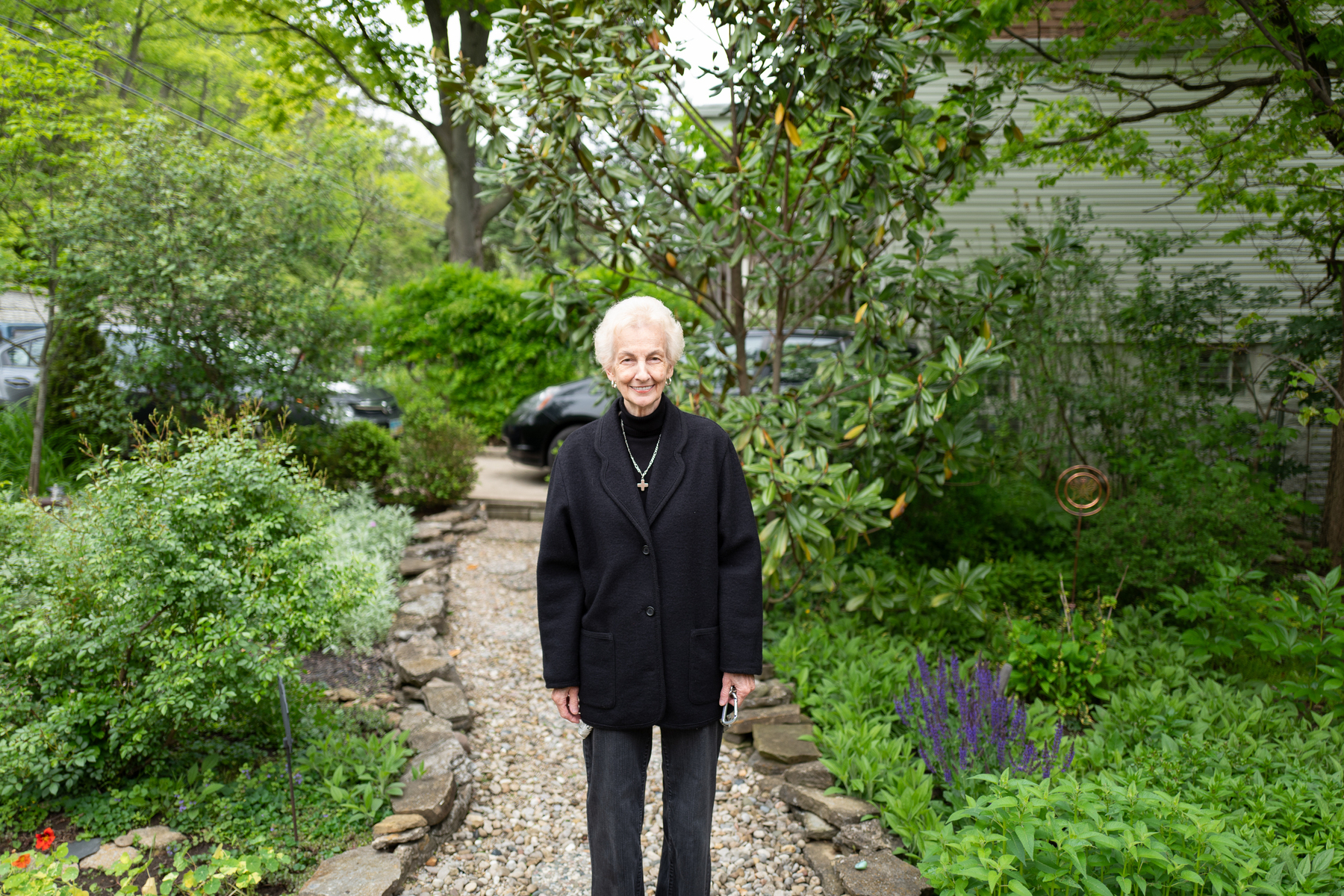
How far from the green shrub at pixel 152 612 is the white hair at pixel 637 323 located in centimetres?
146

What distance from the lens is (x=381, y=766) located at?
2.84 metres

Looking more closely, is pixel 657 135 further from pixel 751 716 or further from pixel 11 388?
pixel 11 388

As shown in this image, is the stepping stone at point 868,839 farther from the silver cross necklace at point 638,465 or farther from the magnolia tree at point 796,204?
the silver cross necklace at point 638,465

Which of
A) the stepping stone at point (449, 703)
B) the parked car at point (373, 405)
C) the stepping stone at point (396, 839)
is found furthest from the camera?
the parked car at point (373, 405)

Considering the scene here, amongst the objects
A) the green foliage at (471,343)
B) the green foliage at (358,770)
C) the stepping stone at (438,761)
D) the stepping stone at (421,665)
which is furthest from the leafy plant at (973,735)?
the green foliage at (471,343)

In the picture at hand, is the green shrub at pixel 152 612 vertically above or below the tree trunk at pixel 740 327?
below

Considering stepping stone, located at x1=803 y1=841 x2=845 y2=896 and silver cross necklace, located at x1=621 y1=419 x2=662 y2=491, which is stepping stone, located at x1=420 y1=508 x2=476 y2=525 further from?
silver cross necklace, located at x1=621 y1=419 x2=662 y2=491

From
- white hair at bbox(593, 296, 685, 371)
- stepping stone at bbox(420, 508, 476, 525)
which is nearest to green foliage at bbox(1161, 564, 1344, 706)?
white hair at bbox(593, 296, 685, 371)

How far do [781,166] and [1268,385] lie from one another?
171 inches

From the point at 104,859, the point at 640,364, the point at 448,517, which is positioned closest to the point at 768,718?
the point at 640,364

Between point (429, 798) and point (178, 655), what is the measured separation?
953 millimetres

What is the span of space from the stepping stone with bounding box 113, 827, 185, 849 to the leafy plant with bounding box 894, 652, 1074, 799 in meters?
2.48

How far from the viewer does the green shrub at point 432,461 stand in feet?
22.2

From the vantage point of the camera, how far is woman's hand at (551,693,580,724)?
6.64ft
